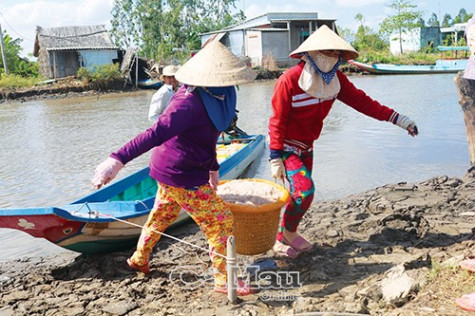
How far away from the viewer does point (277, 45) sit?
3850 centimetres

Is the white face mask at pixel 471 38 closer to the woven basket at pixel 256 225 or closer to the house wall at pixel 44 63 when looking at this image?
the woven basket at pixel 256 225

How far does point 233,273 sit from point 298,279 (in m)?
0.79

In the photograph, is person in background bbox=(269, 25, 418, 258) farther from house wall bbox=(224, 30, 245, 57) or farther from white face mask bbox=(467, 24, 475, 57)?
house wall bbox=(224, 30, 245, 57)

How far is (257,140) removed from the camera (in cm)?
951

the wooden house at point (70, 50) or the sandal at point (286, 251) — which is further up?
the wooden house at point (70, 50)

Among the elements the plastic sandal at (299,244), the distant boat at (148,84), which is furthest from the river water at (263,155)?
the distant boat at (148,84)

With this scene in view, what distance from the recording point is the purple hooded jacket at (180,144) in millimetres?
3143

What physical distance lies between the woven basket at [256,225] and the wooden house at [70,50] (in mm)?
33472

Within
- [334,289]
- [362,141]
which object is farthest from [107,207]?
[362,141]

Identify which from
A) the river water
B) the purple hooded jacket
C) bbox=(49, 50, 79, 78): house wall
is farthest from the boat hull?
the purple hooded jacket

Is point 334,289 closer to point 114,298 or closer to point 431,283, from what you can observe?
point 431,283

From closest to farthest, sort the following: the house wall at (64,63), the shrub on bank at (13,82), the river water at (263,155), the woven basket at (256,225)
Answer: the woven basket at (256,225) → the river water at (263,155) → the shrub on bank at (13,82) → the house wall at (64,63)

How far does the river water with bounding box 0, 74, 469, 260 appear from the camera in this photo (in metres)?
7.94

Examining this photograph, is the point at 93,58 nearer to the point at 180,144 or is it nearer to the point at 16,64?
the point at 16,64
